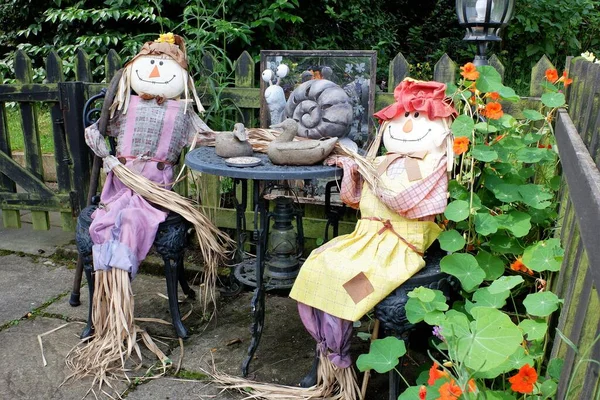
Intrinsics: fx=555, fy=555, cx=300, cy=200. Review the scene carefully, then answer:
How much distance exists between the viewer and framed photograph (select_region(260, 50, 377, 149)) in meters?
2.98

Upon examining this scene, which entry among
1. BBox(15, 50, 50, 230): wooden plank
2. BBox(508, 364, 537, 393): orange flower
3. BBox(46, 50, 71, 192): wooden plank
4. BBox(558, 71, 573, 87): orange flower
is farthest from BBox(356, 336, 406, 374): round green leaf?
BBox(15, 50, 50, 230): wooden plank

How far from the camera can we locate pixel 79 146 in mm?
3793

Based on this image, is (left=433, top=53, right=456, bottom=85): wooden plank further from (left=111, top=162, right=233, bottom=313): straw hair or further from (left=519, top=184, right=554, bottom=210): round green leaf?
(left=111, top=162, right=233, bottom=313): straw hair

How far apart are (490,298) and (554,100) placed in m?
0.95

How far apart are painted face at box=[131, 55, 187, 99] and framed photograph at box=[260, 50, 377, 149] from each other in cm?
54

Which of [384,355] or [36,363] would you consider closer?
[384,355]

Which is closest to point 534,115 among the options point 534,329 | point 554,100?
point 554,100

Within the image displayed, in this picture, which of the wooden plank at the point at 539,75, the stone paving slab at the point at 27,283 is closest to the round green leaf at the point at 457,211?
the wooden plank at the point at 539,75

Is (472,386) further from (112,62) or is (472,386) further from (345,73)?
(112,62)

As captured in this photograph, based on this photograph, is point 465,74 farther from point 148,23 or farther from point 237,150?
point 148,23

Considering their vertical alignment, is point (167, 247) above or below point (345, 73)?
below

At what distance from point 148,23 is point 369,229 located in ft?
14.7

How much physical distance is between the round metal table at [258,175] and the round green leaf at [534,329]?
971 millimetres

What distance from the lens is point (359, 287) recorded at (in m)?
2.16
